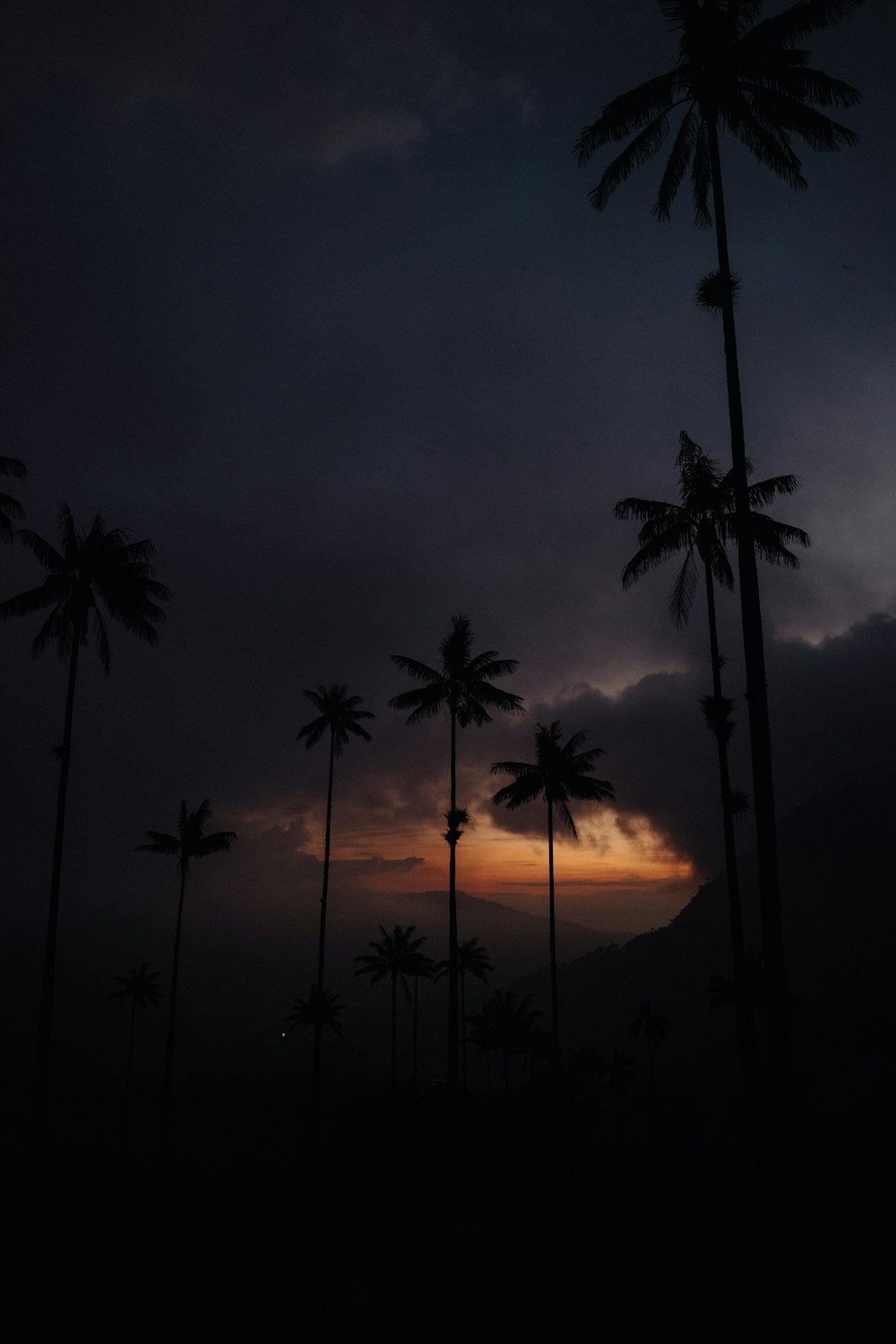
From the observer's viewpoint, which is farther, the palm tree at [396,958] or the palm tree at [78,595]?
the palm tree at [396,958]

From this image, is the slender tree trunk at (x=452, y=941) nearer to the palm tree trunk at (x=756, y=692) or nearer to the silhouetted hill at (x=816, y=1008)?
the palm tree trunk at (x=756, y=692)

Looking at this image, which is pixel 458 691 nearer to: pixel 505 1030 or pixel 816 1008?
pixel 505 1030

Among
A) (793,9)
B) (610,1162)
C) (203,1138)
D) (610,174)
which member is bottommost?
(203,1138)

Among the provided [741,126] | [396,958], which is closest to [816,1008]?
[396,958]

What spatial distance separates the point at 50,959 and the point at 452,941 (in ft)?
61.6

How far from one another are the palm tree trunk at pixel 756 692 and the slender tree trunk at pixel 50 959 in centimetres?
1857

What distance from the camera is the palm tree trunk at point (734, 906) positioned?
70.2ft

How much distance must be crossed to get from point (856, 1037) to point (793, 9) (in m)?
139

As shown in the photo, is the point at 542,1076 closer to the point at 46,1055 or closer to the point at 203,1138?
the point at 46,1055

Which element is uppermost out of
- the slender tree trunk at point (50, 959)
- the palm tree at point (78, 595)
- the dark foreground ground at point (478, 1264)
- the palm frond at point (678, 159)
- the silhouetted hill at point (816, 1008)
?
the palm frond at point (678, 159)

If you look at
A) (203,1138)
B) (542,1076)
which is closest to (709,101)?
(542,1076)

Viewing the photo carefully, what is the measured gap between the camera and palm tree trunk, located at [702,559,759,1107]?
2141 cm

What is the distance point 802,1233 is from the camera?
33.8 ft

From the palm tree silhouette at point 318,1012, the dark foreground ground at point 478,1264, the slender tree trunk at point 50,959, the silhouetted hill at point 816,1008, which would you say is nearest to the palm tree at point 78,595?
the slender tree trunk at point 50,959
